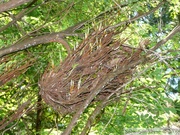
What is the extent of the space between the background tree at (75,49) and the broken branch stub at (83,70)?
0.02m

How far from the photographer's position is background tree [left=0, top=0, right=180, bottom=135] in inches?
55.8

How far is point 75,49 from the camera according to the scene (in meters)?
1.24

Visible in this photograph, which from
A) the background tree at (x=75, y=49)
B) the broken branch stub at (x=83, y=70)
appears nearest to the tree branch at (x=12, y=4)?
the background tree at (x=75, y=49)

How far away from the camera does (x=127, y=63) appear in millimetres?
1360

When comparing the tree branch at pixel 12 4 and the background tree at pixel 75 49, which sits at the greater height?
the tree branch at pixel 12 4

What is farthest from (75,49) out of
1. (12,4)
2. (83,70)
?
(12,4)

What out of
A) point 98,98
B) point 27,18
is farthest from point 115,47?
point 27,18

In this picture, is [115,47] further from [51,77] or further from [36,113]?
[36,113]

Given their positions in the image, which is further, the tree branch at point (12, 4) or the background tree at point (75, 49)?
the background tree at point (75, 49)

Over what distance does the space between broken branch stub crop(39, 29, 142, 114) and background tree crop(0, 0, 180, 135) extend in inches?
0.8

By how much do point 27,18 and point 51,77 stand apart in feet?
9.05

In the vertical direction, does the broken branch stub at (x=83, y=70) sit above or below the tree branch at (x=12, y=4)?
below

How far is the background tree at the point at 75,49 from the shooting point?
1.42 metres

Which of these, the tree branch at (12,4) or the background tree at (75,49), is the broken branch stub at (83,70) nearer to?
the background tree at (75,49)
